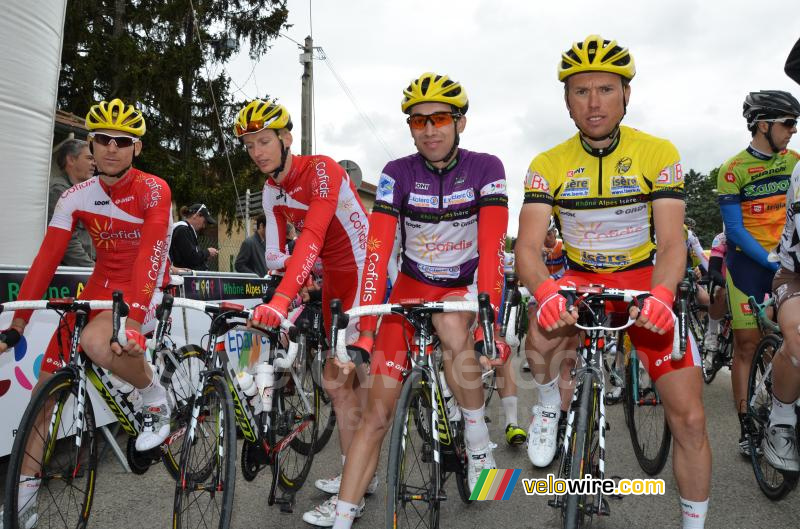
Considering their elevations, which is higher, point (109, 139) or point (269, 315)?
point (109, 139)

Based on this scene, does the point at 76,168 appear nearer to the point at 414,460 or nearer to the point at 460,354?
the point at 460,354

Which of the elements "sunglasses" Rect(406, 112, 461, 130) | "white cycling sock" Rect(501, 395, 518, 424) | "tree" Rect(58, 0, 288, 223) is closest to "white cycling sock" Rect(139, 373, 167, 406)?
"sunglasses" Rect(406, 112, 461, 130)

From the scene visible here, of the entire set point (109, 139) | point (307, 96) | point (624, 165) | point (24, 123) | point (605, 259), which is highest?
point (307, 96)

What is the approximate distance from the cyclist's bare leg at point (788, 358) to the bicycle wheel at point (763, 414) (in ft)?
0.83

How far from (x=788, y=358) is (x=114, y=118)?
4.58 metres

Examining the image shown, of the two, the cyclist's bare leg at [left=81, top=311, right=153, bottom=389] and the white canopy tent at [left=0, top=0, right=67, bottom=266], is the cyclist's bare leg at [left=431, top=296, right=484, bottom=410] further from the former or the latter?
the white canopy tent at [left=0, top=0, right=67, bottom=266]

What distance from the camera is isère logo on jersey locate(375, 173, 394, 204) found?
3.46m

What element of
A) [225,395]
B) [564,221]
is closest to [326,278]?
[225,395]

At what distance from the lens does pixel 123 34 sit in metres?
18.1

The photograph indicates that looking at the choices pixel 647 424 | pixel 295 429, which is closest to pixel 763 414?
pixel 647 424

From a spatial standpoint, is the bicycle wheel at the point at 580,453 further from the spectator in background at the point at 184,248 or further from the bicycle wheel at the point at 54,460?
the spectator in background at the point at 184,248

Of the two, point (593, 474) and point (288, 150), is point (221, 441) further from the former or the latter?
point (288, 150)

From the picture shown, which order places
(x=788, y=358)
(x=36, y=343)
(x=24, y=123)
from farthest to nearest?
(x=24, y=123)
(x=36, y=343)
(x=788, y=358)

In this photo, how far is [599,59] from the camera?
10.3ft
